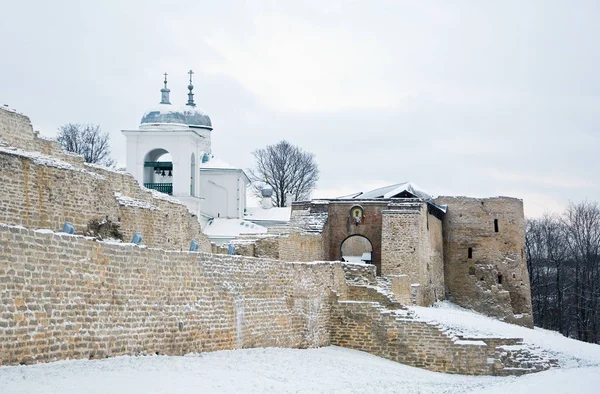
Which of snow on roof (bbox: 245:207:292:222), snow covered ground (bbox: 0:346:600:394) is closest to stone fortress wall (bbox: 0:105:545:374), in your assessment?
snow covered ground (bbox: 0:346:600:394)

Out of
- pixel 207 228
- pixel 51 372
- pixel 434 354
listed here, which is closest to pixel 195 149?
pixel 207 228

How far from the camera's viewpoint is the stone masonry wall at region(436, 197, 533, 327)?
3525cm

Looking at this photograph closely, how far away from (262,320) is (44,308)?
7269mm

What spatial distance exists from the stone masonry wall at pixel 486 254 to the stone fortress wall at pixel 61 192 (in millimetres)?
17565

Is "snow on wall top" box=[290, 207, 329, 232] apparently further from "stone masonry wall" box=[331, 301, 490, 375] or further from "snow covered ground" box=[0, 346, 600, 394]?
"snow covered ground" box=[0, 346, 600, 394]

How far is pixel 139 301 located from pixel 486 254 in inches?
943

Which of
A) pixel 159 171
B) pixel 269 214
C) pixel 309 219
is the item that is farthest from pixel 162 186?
pixel 309 219

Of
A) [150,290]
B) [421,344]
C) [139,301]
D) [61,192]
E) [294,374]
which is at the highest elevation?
[61,192]

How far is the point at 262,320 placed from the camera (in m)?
18.1

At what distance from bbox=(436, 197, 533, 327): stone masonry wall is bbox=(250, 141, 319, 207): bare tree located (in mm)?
20178

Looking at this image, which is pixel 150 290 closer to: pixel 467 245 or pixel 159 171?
pixel 467 245

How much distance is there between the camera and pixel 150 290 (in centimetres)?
1411

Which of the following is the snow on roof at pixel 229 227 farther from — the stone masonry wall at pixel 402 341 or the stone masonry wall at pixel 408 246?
the stone masonry wall at pixel 402 341

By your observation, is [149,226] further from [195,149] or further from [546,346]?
[195,149]
